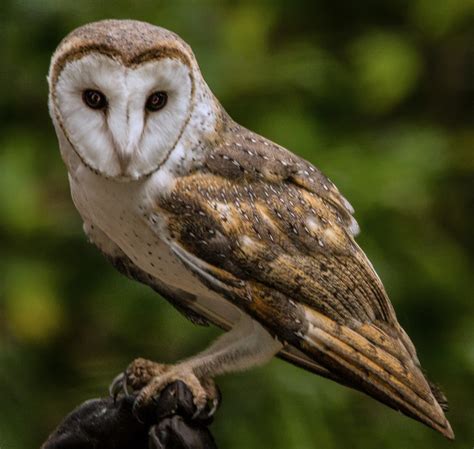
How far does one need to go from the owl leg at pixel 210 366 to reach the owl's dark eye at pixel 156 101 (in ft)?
1.61

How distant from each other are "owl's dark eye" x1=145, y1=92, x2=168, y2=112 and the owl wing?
15cm

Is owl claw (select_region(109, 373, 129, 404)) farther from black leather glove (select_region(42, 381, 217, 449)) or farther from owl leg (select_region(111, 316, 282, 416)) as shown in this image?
black leather glove (select_region(42, 381, 217, 449))

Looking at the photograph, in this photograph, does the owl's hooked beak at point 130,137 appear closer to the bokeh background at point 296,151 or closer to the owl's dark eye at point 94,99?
the owl's dark eye at point 94,99

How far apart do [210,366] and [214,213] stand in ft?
1.19

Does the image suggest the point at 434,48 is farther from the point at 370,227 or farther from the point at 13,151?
the point at 13,151

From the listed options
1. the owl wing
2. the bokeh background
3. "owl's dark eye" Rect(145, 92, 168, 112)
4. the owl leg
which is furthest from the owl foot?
the bokeh background

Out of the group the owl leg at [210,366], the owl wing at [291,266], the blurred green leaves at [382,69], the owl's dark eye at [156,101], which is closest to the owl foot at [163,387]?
the owl leg at [210,366]

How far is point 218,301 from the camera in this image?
8.79 ft

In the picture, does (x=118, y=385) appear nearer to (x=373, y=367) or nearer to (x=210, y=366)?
(x=210, y=366)

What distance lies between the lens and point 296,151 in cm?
356

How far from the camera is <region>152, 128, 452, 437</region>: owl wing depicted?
7.64 feet

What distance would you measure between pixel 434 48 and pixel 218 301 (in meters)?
1.94

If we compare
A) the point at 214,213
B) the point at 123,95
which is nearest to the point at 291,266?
the point at 214,213

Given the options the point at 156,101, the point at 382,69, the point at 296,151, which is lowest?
the point at 296,151
